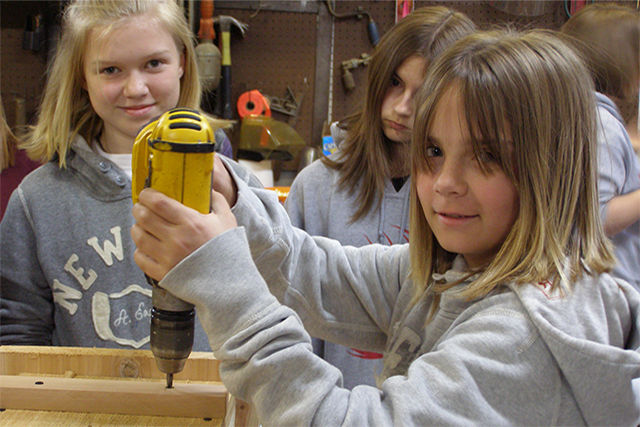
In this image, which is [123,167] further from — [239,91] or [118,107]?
[239,91]

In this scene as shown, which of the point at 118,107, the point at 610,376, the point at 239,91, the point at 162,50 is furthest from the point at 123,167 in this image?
the point at 239,91

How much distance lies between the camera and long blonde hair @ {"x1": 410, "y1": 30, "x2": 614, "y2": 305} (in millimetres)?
649

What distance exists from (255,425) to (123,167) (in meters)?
0.64

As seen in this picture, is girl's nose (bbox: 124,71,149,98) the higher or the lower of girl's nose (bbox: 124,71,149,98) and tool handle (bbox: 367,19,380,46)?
the lower

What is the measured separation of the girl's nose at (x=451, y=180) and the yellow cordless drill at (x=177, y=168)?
26 centimetres

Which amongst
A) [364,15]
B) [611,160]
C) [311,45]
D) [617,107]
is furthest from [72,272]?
[364,15]

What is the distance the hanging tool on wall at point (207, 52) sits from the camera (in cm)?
226

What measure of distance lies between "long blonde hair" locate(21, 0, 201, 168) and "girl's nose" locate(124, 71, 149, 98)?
0.10m

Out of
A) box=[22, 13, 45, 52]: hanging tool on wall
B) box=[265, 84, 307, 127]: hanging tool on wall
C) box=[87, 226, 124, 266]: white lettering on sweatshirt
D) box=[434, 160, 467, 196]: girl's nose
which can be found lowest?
box=[87, 226, 124, 266]: white lettering on sweatshirt

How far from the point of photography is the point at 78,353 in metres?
0.78

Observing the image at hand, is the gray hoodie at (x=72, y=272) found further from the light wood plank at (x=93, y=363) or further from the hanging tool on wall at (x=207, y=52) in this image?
the hanging tool on wall at (x=207, y=52)

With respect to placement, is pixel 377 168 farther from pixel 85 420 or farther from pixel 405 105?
pixel 85 420

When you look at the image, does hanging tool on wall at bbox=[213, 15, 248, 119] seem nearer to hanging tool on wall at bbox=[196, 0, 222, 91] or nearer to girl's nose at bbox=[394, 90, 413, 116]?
hanging tool on wall at bbox=[196, 0, 222, 91]

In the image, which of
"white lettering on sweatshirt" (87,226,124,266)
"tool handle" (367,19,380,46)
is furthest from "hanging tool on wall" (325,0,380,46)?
"white lettering on sweatshirt" (87,226,124,266)
